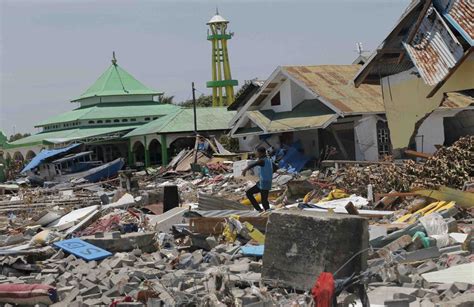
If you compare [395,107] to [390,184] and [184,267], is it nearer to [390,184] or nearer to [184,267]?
[390,184]

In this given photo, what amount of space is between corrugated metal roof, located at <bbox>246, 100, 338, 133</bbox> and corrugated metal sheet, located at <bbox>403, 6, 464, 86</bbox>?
38.2ft

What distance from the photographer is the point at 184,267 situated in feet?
28.8

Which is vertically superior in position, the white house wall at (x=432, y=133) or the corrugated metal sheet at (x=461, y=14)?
the corrugated metal sheet at (x=461, y=14)

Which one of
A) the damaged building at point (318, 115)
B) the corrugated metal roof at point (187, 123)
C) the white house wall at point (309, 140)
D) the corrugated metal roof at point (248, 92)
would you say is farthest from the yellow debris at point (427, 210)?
the corrugated metal roof at point (187, 123)

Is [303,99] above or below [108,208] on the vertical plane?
above

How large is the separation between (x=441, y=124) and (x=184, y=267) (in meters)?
14.1

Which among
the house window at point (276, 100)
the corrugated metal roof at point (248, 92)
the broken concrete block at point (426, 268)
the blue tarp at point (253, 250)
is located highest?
the corrugated metal roof at point (248, 92)

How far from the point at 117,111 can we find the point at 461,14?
3650cm

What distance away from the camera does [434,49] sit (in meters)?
13.9

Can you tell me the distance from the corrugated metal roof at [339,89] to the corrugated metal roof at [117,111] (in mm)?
17959

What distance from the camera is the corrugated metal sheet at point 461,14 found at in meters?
12.9

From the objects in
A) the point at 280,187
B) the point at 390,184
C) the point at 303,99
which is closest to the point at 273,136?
the point at 303,99

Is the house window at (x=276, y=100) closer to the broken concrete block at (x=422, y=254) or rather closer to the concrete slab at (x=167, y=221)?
the concrete slab at (x=167, y=221)

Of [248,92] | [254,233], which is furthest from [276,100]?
[254,233]
